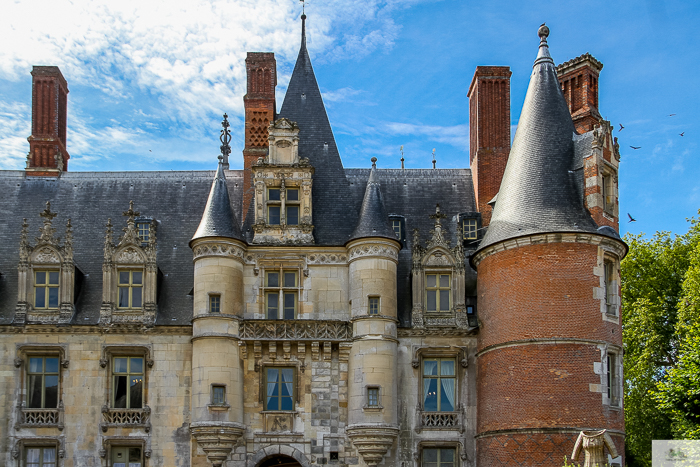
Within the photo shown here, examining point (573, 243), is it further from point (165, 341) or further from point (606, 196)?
point (165, 341)

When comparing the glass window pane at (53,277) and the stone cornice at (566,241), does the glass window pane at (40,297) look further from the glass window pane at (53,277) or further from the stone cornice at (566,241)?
the stone cornice at (566,241)

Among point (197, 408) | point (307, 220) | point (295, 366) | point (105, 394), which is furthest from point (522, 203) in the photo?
point (105, 394)

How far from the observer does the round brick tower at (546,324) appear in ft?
80.7

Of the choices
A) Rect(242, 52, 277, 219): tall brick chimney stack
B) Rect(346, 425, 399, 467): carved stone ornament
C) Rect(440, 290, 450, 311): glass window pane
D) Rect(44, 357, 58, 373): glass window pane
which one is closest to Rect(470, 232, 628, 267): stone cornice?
Rect(440, 290, 450, 311): glass window pane

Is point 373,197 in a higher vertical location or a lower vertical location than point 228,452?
higher

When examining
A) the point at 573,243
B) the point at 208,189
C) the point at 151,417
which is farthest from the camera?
the point at 208,189

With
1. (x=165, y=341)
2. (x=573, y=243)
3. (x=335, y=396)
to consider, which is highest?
(x=573, y=243)

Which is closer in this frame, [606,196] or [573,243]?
[573,243]

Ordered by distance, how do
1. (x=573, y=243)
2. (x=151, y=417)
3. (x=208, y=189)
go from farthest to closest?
(x=208, y=189)
(x=151, y=417)
(x=573, y=243)

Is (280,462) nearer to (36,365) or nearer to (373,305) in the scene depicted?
(373,305)

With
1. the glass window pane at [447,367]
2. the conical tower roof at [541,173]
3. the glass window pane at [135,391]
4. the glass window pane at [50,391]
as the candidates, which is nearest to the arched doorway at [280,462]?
the glass window pane at [135,391]

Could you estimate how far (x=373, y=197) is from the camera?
2856 centimetres

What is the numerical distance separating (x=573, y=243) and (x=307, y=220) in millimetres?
8344

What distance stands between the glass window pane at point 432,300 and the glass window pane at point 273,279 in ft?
15.9
